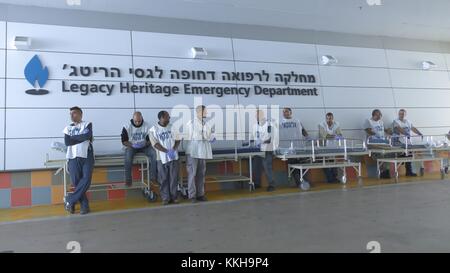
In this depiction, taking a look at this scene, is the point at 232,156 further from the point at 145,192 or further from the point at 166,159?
the point at 145,192

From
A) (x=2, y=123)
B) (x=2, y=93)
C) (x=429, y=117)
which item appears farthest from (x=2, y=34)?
(x=429, y=117)

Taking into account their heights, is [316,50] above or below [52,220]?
above

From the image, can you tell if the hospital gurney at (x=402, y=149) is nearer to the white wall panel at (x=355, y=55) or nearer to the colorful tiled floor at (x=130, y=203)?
the colorful tiled floor at (x=130, y=203)

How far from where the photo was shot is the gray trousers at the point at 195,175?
18.5 ft

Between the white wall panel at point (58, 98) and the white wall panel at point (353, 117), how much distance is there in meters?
4.34

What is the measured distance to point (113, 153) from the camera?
6.07 meters

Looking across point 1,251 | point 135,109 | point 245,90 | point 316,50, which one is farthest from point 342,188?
point 1,251

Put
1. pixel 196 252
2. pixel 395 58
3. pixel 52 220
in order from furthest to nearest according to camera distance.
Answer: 1. pixel 395 58
2. pixel 52 220
3. pixel 196 252

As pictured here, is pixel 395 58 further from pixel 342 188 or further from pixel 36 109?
pixel 36 109

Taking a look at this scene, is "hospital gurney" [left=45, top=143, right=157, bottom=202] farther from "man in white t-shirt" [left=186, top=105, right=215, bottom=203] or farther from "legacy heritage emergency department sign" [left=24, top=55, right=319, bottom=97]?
"legacy heritage emergency department sign" [left=24, top=55, right=319, bottom=97]

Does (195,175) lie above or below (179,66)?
below

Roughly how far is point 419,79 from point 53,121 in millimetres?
8192

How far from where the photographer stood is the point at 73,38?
20.4 feet
